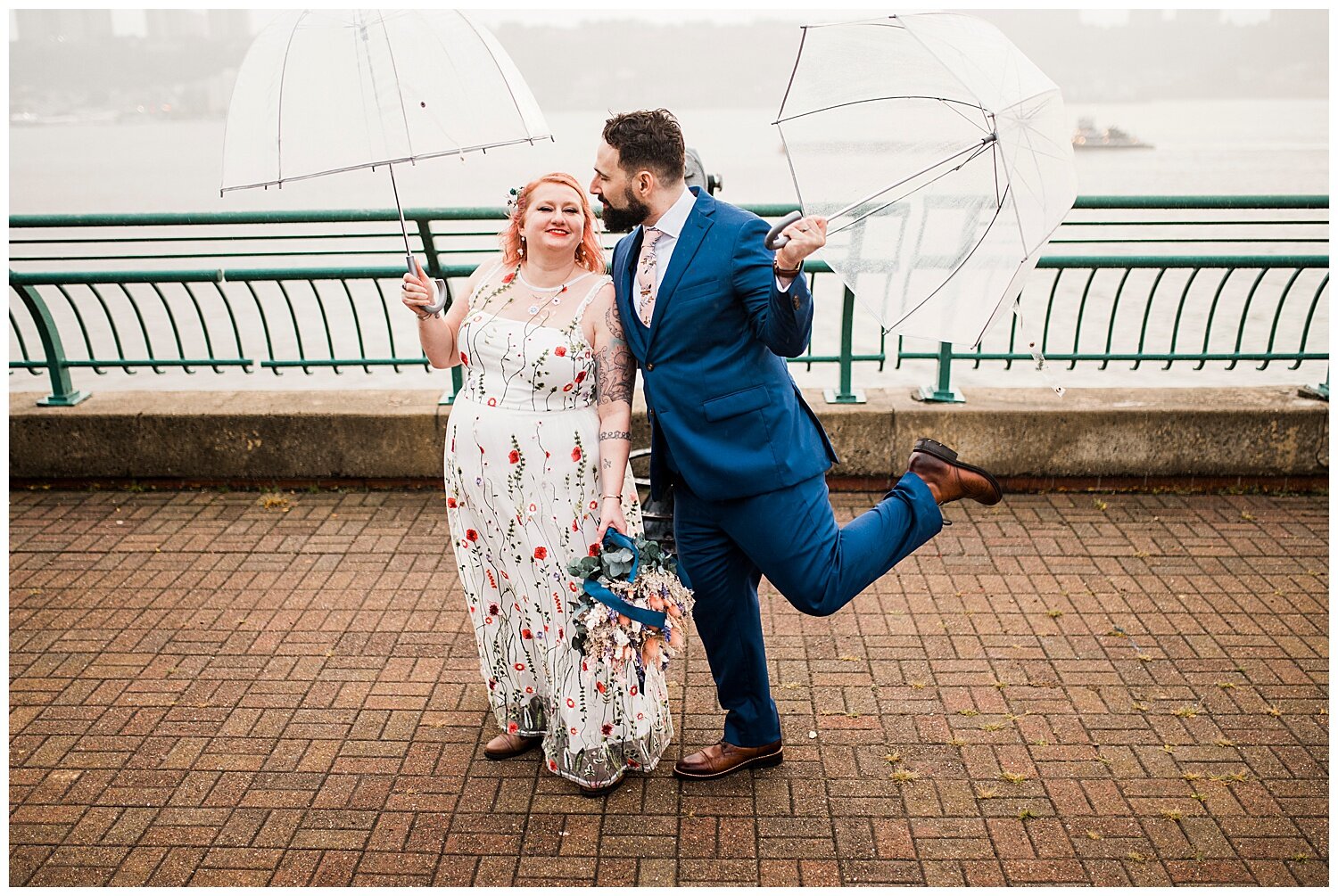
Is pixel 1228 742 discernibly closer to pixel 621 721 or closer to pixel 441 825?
pixel 621 721

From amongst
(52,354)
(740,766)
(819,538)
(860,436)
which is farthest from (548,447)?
(52,354)

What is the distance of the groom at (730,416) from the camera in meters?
2.87

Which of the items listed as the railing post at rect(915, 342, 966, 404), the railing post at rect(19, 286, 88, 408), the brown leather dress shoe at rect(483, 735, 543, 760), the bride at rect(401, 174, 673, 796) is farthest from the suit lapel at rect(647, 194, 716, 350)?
the railing post at rect(19, 286, 88, 408)

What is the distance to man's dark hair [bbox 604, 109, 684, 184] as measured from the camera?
2.87 m

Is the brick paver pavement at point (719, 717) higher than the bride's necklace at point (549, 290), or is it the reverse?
the bride's necklace at point (549, 290)

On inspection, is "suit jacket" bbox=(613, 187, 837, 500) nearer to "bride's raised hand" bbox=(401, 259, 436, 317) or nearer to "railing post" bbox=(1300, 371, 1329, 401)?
"bride's raised hand" bbox=(401, 259, 436, 317)

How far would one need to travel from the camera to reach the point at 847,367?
5.80 meters

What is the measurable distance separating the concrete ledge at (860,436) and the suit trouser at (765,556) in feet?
8.05

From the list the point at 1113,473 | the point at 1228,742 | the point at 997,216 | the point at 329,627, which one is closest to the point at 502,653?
the point at 329,627

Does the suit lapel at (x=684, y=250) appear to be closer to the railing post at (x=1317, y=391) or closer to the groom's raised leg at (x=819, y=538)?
the groom's raised leg at (x=819, y=538)

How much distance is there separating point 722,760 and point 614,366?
1.34 meters

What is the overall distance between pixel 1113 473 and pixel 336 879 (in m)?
4.41

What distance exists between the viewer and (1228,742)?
3.57m

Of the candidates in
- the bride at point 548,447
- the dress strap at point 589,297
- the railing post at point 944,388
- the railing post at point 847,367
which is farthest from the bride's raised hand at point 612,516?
the railing post at point 944,388
